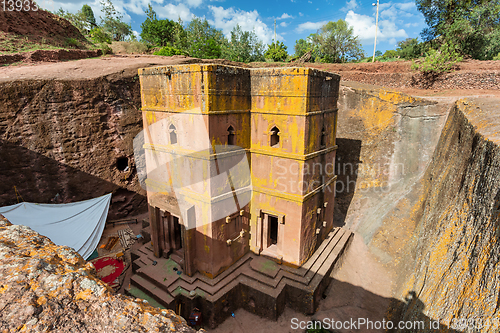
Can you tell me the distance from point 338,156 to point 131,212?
1253 cm

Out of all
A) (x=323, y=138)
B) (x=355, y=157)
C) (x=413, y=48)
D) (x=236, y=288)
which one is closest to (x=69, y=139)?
(x=236, y=288)

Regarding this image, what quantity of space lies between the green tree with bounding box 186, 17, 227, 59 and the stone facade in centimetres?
2459

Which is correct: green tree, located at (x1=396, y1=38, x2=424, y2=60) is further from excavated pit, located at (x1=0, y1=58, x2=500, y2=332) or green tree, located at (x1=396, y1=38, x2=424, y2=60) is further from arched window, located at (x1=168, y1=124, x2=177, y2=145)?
arched window, located at (x1=168, y1=124, x2=177, y2=145)

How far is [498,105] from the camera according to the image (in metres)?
8.62

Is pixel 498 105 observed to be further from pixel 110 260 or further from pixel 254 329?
pixel 110 260

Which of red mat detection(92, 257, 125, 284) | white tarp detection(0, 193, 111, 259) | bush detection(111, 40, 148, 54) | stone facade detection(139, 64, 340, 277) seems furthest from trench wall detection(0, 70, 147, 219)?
bush detection(111, 40, 148, 54)

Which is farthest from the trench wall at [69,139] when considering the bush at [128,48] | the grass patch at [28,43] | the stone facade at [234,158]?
the bush at [128,48]

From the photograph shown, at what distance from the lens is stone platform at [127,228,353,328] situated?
8461 mm

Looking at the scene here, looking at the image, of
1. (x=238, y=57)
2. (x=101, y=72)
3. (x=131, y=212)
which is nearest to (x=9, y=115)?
(x=101, y=72)

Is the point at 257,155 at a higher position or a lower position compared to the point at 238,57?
lower

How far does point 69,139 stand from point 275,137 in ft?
34.1

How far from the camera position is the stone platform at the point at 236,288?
8.46m

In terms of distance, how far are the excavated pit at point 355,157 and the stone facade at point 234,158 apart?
3.25 metres

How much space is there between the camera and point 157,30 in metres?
38.3
